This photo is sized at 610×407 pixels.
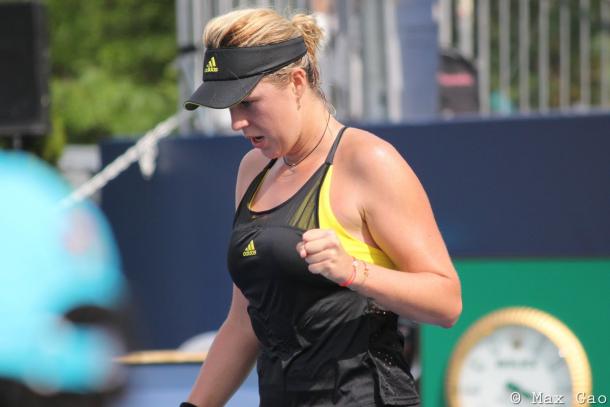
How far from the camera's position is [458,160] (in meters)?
4.95

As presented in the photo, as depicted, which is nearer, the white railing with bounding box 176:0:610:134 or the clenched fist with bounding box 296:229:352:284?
the clenched fist with bounding box 296:229:352:284

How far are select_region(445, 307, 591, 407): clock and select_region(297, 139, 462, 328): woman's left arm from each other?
1.89m

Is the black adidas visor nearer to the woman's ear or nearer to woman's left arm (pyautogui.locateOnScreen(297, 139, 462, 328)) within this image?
the woman's ear

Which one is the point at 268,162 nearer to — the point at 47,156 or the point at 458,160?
the point at 458,160

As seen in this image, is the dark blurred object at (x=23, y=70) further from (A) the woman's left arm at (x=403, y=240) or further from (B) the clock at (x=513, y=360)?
(A) the woman's left arm at (x=403, y=240)

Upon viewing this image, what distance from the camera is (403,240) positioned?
89.6 inches

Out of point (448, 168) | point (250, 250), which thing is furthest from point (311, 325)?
point (448, 168)

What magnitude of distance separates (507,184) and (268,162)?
8.04 feet

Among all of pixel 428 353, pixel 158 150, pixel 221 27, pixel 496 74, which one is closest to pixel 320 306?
pixel 221 27

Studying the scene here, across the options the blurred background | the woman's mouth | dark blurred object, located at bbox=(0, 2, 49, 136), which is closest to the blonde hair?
the woman's mouth

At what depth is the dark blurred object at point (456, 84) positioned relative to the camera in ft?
23.4

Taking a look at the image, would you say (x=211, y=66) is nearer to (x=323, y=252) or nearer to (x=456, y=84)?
(x=323, y=252)

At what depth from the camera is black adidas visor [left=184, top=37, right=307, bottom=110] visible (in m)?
2.34

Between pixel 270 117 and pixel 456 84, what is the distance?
5031 millimetres
